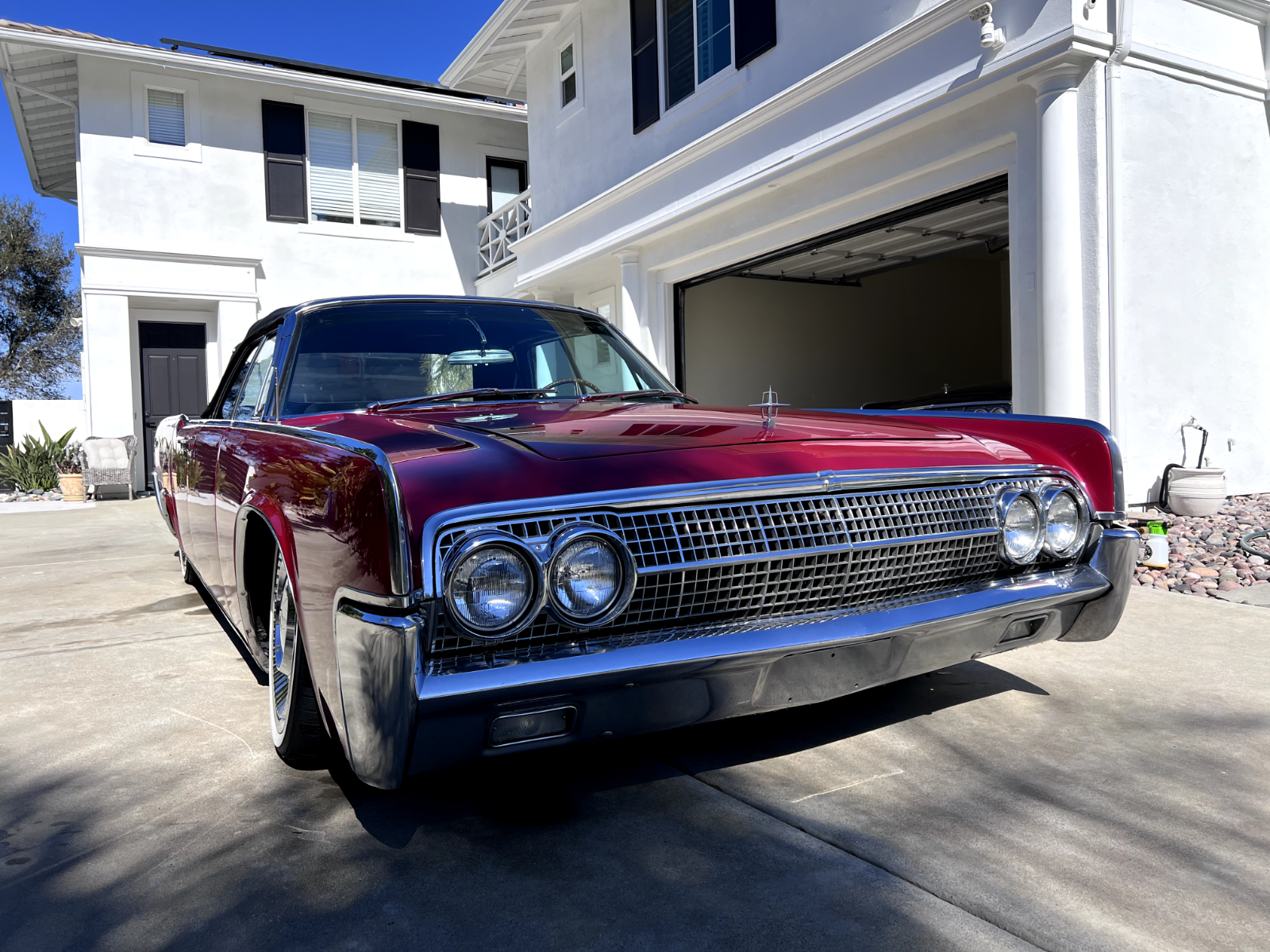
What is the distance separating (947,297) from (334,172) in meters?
10.4

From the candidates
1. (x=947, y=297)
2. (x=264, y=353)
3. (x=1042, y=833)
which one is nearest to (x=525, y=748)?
(x=1042, y=833)

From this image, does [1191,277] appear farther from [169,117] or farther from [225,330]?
[169,117]

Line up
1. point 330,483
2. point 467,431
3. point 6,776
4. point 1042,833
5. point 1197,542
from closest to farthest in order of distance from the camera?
point 330,483 → point 1042,833 → point 467,431 → point 6,776 → point 1197,542

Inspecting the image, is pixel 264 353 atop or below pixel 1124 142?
below

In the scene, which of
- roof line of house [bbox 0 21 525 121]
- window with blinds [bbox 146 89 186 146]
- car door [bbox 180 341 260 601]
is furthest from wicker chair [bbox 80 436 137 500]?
car door [bbox 180 341 260 601]

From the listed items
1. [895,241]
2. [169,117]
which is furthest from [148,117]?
[895,241]

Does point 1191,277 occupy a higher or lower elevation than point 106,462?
higher

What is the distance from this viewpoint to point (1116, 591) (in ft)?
8.36

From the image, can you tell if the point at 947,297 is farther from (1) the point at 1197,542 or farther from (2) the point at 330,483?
(2) the point at 330,483

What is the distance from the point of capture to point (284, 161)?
13.9m

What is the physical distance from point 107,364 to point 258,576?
1152cm

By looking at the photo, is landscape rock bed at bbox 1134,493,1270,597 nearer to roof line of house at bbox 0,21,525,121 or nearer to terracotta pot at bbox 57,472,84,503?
roof line of house at bbox 0,21,525,121

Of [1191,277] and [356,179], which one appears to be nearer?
[1191,277]

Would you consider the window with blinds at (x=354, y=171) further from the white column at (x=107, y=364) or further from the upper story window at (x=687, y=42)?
the upper story window at (x=687, y=42)
